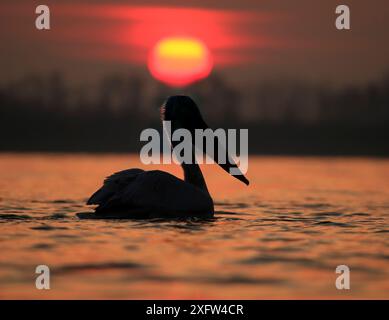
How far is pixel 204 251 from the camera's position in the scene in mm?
8359

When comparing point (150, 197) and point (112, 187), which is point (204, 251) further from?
point (112, 187)

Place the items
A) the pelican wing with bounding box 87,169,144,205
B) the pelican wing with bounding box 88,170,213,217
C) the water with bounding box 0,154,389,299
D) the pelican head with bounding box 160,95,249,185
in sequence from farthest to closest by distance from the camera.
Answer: the pelican head with bounding box 160,95,249,185 → the pelican wing with bounding box 87,169,144,205 → the pelican wing with bounding box 88,170,213,217 → the water with bounding box 0,154,389,299

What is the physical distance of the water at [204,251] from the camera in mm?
6773

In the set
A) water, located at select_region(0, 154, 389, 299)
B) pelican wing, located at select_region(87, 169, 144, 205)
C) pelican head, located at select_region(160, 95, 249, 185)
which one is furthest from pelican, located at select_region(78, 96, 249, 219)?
pelican head, located at select_region(160, 95, 249, 185)

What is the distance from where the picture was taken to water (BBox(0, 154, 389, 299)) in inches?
267

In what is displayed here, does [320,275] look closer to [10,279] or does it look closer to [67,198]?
[10,279]

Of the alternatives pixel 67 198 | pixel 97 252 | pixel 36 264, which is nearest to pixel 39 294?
pixel 36 264

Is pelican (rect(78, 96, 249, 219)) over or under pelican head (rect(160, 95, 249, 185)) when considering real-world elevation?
under

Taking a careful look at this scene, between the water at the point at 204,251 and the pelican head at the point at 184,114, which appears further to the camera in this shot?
the pelican head at the point at 184,114

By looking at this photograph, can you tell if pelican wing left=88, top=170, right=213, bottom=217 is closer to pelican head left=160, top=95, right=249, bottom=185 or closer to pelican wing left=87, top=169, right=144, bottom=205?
pelican wing left=87, top=169, right=144, bottom=205

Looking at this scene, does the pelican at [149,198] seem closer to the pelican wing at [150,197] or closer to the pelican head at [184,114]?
the pelican wing at [150,197]

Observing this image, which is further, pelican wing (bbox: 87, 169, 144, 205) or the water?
pelican wing (bbox: 87, 169, 144, 205)

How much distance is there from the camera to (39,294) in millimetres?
6512

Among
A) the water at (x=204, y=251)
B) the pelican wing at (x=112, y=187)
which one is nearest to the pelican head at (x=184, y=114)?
the water at (x=204, y=251)
